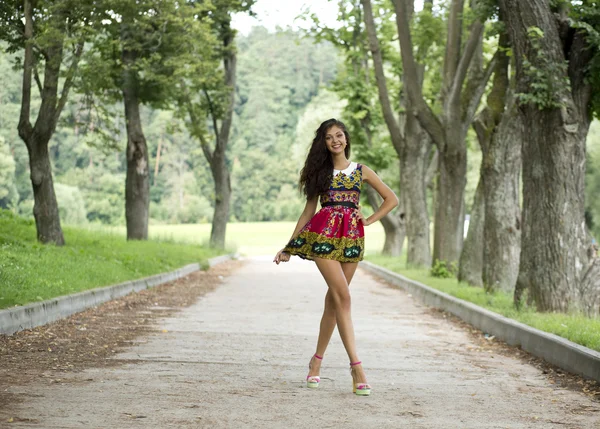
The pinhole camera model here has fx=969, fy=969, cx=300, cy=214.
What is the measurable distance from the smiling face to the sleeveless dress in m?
Result: 0.17

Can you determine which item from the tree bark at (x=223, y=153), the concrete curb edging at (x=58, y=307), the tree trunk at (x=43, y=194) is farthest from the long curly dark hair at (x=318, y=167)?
the tree bark at (x=223, y=153)

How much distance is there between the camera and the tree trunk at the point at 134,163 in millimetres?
29266

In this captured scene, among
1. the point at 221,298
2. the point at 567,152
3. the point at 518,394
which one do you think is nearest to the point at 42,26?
the point at 221,298

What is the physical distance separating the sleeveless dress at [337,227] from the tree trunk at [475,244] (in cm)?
1182

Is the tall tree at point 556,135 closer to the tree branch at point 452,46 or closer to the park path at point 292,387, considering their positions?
the park path at point 292,387

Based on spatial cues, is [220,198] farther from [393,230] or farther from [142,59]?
[142,59]

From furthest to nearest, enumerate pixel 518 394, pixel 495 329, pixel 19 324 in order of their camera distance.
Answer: pixel 495 329 < pixel 19 324 < pixel 518 394

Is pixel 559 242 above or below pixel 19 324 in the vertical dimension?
above

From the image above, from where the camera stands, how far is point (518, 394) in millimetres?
Answer: 7805

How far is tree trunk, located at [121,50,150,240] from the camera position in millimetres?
29266

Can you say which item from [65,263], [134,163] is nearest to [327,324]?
[65,263]

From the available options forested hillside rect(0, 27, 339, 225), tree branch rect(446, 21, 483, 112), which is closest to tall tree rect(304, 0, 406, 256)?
tree branch rect(446, 21, 483, 112)

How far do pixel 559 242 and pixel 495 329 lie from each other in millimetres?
1403

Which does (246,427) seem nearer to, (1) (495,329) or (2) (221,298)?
(1) (495,329)
